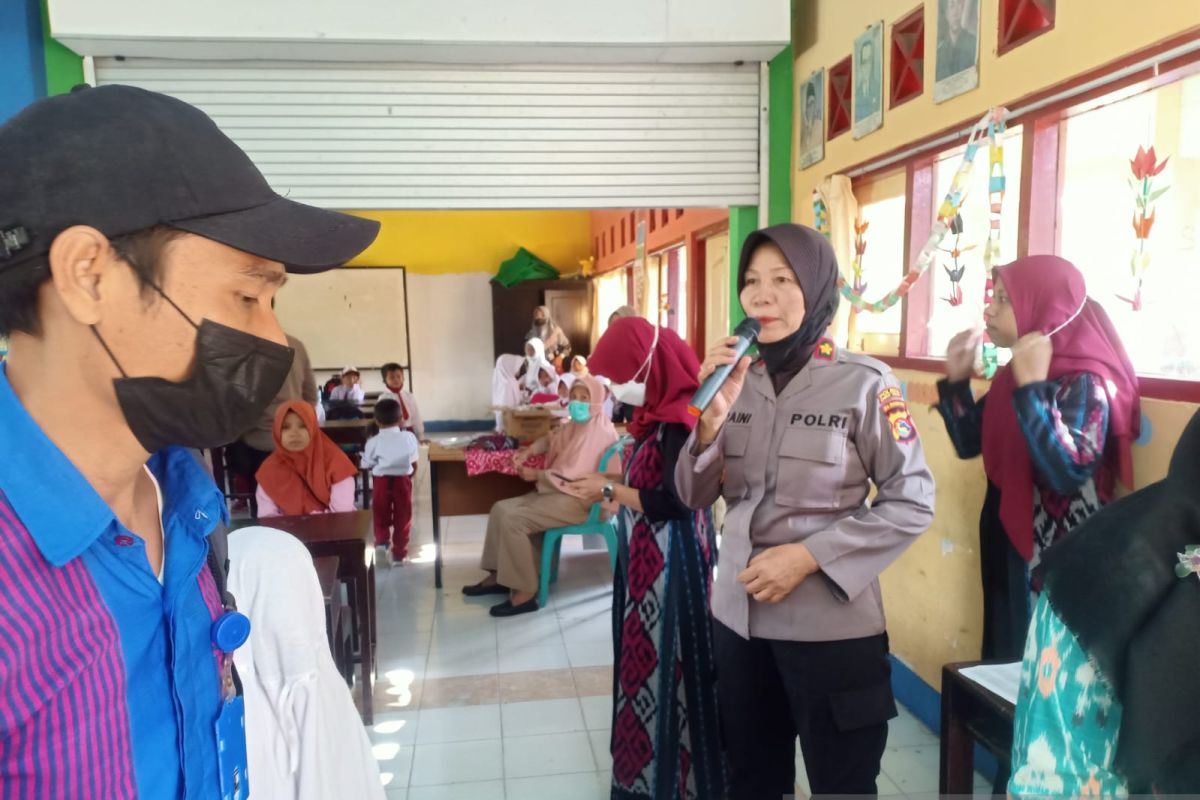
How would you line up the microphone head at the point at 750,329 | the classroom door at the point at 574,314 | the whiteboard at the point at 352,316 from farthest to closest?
the classroom door at the point at 574,314 < the whiteboard at the point at 352,316 < the microphone head at the point at 750,329

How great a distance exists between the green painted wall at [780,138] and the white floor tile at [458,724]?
254 centimetres

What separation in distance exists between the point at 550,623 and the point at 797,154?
265 cm

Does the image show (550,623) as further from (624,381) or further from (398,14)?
(398,14)

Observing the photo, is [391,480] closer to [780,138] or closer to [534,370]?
[780,138]

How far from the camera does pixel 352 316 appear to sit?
10281 millimetres

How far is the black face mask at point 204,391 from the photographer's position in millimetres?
739

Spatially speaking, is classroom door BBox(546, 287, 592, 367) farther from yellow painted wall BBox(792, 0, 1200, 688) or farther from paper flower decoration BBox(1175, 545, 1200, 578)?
paper flower decoration BBox(1175, 545, 1200, 578)

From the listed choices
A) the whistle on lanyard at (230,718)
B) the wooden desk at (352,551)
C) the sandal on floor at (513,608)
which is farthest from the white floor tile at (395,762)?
the whistle on lanyard at (230,718)

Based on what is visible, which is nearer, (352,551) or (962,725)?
(962,725)

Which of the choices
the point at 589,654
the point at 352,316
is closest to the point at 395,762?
the point at 589,654

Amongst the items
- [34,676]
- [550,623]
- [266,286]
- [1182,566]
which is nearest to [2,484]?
[34,676]

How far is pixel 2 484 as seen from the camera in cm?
67

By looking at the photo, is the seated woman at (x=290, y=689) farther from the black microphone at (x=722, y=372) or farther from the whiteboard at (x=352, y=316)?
the whiteboard at (x=352, y=316)

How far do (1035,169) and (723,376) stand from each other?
137 cm
